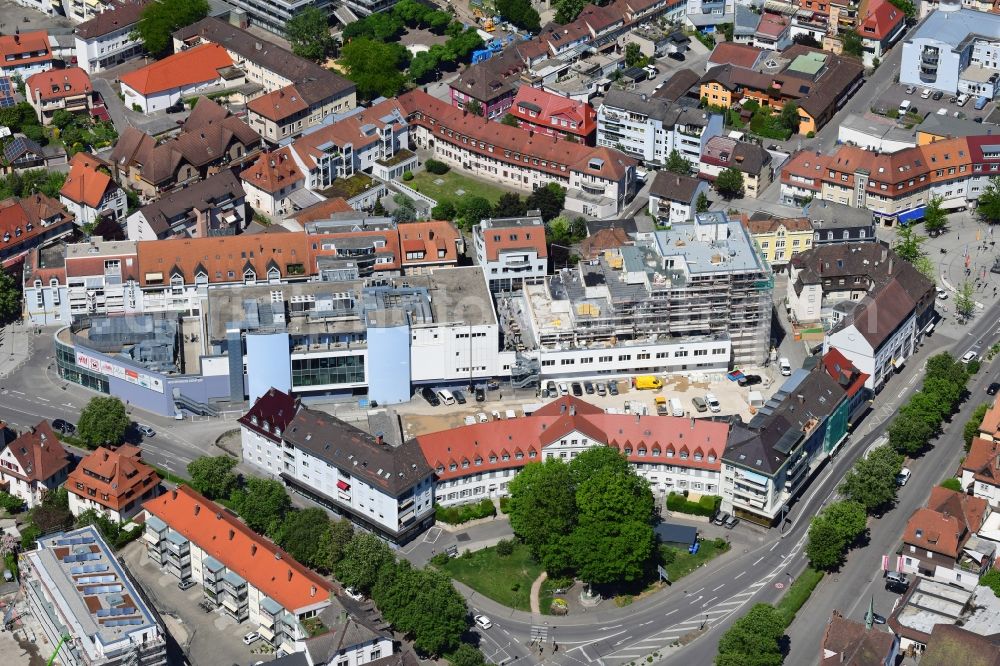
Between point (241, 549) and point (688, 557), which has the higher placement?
point (241, 549)

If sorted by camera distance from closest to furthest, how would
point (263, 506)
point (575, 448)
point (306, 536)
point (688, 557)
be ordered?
point (306, 536) < point (688, 557) < point (263, 506) < point (575, 448)

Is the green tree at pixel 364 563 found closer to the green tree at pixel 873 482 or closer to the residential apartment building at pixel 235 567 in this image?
the residential apartment building at pixel 235 567

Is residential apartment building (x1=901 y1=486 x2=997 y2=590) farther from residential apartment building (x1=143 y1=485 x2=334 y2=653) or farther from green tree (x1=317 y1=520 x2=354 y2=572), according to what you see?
residential apartment building (x1=143 y1=485 x2=334 y2=653)

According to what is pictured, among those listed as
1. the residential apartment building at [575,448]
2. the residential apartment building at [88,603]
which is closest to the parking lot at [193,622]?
the residential apartment building at [88,603]

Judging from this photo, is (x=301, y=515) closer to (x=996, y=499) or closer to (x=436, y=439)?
(x=436, y=439)

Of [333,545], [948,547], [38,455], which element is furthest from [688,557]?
[38,455]

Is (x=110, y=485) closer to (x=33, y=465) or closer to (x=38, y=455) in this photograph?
(x=38, y=455)

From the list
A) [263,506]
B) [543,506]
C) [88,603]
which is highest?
[543,506]
